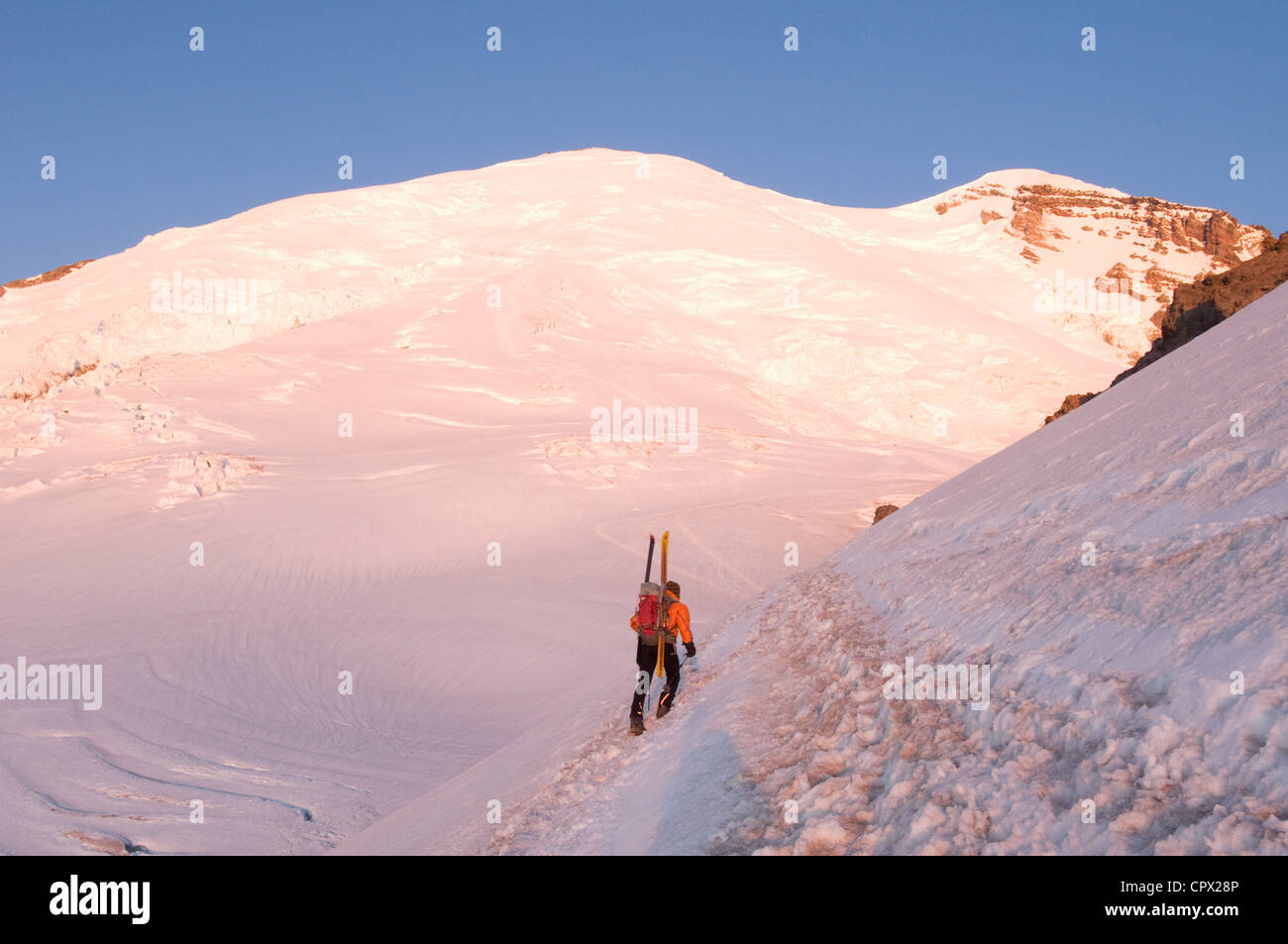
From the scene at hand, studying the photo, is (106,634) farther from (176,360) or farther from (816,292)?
(816,292)

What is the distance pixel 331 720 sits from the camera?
38.9ft

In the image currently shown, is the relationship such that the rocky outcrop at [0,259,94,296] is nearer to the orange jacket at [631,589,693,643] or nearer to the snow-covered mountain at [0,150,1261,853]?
the snow-covered mountain at [0,150,1261,853]

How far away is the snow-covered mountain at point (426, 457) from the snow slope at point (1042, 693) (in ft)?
5.99

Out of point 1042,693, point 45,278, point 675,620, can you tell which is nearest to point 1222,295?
point 675,620

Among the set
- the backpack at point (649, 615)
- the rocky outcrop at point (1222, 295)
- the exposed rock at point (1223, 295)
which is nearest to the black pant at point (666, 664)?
the backpack at point (649, 615)

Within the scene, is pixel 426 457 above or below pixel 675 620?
above

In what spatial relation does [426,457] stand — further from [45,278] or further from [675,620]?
[45,278]

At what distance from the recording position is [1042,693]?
4.02 m

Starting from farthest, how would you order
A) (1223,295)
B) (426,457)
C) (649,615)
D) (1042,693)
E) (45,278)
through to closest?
(45,278) < (426,457) < (1223,295) < (649,615) < (1042,693)

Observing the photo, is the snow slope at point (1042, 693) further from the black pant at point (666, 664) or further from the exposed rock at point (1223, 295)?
the exposed rock at point (1223, 295)

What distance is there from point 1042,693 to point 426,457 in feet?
70.6
